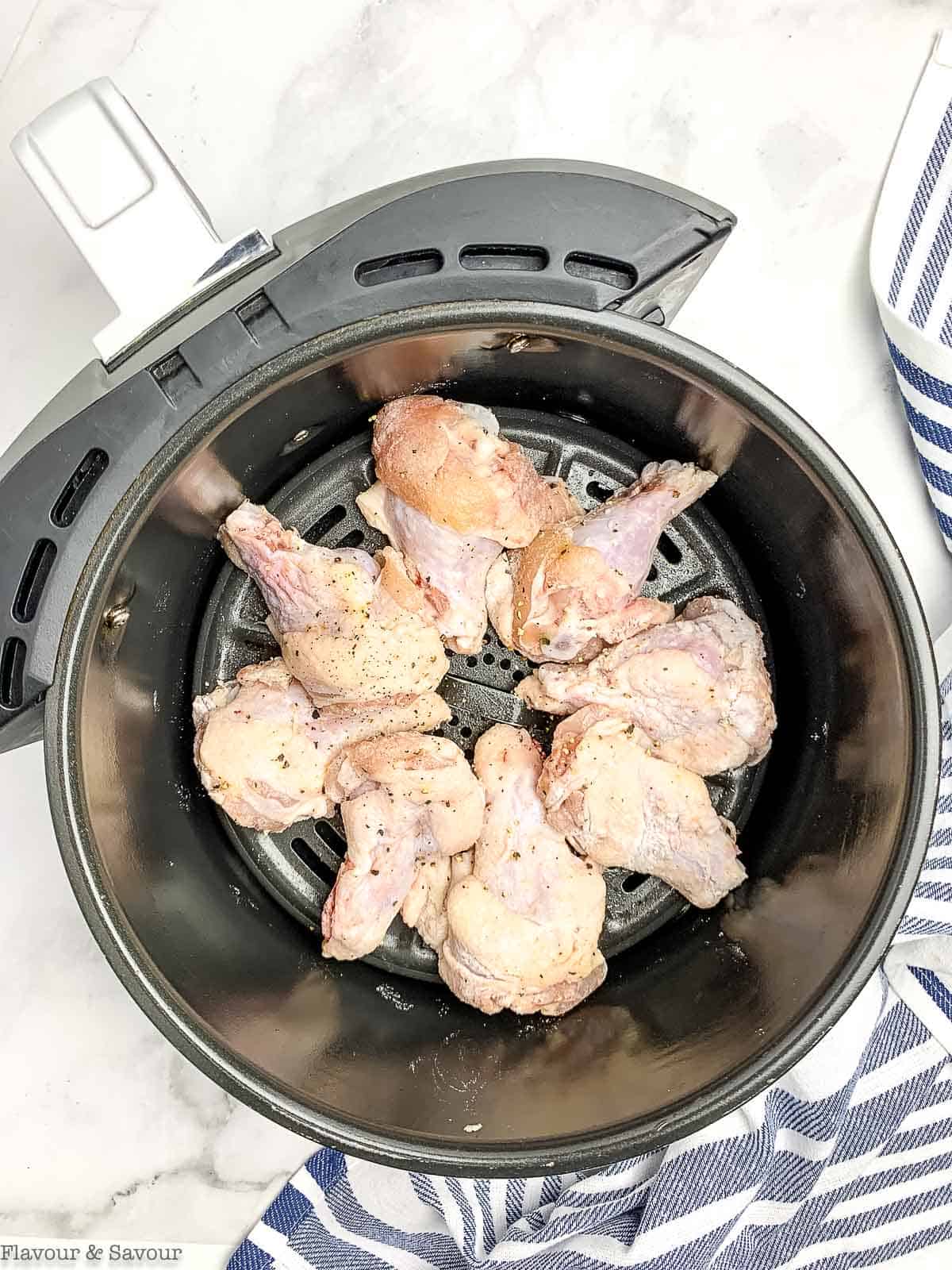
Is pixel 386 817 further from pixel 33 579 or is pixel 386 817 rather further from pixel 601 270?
pixel 601 270

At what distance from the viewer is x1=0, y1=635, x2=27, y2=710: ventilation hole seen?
84cm

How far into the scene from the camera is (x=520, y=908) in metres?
1.01

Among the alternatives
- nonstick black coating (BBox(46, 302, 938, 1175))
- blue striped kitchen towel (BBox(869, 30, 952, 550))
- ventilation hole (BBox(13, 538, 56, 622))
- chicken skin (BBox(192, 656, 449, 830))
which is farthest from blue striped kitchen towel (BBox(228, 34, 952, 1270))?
ventilation hole (BBox(13, 538, 56, 622))

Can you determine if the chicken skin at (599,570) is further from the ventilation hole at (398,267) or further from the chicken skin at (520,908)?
the ventilation hole at (398,267)

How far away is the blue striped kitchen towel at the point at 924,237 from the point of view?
42.1 inches

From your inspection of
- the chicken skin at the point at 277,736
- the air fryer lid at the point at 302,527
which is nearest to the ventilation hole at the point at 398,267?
the air fryer lid at the point at 302,527

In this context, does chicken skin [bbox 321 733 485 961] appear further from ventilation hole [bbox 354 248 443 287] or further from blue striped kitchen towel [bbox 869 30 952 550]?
blue striped kitchen towel [bbox 869 30 952 550]

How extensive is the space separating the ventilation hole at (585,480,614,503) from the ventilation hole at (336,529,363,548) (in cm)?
24

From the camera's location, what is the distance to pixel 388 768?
98 cm

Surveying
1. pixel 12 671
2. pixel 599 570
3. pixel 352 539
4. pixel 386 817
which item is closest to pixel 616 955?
pixel 386 817

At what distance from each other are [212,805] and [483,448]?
0.46m

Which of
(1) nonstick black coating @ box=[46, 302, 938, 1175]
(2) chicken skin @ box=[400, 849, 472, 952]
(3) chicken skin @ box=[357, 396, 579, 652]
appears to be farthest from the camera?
(2) chicken skin @ box=[400, 849, 472, 952]

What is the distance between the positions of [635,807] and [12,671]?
1.87ft

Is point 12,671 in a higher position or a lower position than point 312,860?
higher
